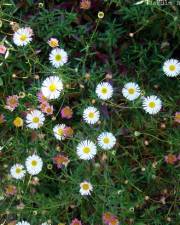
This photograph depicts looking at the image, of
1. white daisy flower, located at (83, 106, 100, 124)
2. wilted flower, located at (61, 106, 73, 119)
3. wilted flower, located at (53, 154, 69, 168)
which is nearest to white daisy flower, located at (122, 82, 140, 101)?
white daisy flower, located at (83, 106, 100, 124)

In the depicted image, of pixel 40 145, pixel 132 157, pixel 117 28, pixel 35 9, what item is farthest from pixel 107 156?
pixel 35 9

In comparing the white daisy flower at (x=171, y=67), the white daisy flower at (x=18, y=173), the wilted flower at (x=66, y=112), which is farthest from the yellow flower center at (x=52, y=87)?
the white daisy flower at (x=171, y=67)

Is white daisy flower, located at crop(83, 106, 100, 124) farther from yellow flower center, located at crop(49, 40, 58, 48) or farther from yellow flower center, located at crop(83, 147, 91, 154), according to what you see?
yellow flower center, located at crop(49, 40, 58, 48)

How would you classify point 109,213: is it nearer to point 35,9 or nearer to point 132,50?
point 132,50

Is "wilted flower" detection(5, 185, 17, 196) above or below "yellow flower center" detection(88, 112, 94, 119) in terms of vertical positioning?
below

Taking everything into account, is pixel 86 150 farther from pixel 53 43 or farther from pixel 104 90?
pixel 53 43

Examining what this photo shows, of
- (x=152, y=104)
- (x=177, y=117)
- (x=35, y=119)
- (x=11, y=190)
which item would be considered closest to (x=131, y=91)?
(x=152, y=104)

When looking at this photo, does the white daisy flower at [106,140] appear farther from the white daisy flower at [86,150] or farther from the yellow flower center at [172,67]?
the yellow flower center at [172,67]
